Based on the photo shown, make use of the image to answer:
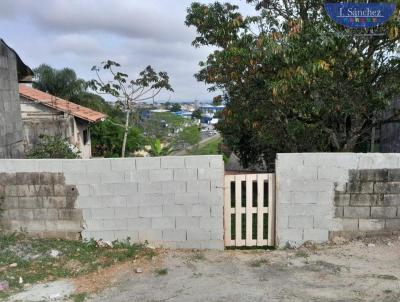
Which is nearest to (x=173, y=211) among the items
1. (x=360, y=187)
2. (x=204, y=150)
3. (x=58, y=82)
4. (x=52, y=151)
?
(x=360, y=187)

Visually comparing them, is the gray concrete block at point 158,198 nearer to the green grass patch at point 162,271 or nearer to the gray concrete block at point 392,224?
the green grass patch at point 162,271

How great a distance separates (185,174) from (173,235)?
946mm

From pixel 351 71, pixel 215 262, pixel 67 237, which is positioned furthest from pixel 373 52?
pixel 67 237

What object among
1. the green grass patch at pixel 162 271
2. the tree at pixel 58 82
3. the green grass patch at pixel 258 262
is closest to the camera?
the green grass patch at pixel 162 271

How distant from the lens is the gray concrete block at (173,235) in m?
5.85

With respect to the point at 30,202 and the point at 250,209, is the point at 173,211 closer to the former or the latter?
the point at 250,209

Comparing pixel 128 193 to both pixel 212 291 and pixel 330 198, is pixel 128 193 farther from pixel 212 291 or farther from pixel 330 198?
pixel 330 198

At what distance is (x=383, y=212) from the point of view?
577cm

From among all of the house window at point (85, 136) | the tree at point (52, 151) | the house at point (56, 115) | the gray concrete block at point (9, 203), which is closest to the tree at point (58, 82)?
the house window at point (85, 136)

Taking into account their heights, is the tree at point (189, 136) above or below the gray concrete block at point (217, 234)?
above

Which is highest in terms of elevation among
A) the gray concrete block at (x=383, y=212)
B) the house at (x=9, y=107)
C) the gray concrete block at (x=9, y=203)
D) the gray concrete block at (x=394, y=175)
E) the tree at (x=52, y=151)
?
the house at (x=9, y=107)

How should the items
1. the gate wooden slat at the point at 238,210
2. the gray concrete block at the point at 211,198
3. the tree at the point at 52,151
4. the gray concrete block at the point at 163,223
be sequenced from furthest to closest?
the tree at the point at 52,151 < the gray concrete block at the point at 163,223 < the gray concrete block at the point at 211,198 < the gate wooden slat at the point at 238,210

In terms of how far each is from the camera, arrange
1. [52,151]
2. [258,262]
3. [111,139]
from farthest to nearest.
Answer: [111,139], [52,151], [258,262]

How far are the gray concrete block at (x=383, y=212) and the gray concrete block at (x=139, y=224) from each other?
3316 millimetres
